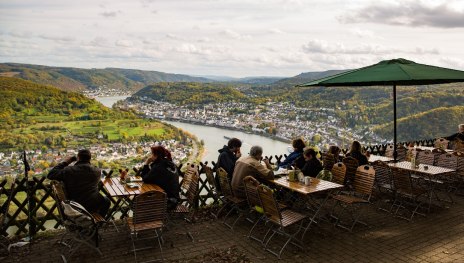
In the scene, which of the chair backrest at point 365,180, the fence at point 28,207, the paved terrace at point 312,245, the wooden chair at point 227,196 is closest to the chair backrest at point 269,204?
the paved terrace at point 312,245

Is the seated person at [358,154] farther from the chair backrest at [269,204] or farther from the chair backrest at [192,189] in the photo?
the chair backrest at [192,189]

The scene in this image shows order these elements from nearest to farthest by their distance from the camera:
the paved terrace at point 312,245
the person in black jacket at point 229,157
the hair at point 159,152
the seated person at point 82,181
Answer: the paved terrace at point 312,245
the seated person at point 82,181
the hair at point 159,152
the person in black jacket at point 229,157

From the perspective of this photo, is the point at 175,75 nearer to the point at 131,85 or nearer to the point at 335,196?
the point at 131,85

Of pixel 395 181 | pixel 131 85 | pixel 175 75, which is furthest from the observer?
pixel 175 75

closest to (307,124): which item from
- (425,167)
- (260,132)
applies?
(260,132)

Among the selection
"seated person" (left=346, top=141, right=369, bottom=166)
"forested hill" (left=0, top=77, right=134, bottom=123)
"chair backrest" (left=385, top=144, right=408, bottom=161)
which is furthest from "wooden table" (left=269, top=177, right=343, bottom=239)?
"forested hill" (left=0, top=77, right=134, bottom=123)

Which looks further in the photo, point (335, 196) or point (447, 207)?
point (447, 207)

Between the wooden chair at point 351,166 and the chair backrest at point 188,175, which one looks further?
the wooden chair at point 351,166
